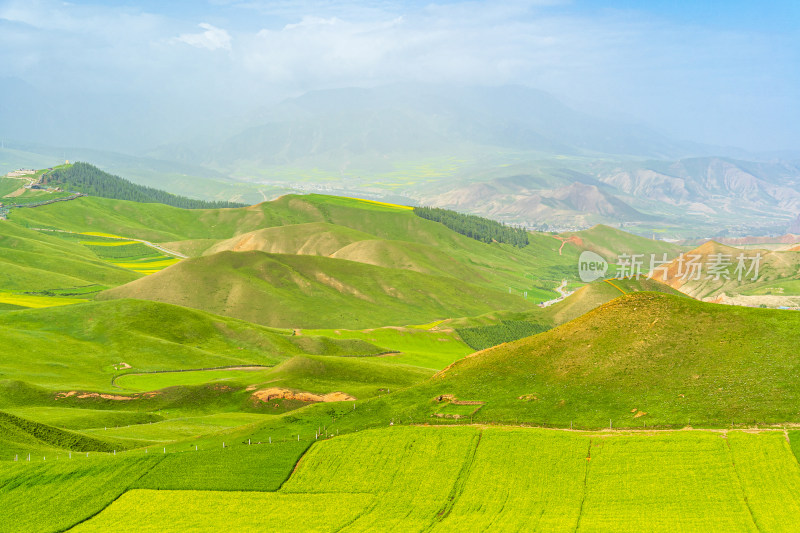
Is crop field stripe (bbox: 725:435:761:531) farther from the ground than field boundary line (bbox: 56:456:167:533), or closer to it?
farther from the ground

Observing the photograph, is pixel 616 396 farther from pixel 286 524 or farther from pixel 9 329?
pixel 9 329

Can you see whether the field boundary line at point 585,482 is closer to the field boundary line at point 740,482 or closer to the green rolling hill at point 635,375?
the green rolling hill at point 635,375

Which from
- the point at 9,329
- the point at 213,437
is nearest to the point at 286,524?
the point at 213,437

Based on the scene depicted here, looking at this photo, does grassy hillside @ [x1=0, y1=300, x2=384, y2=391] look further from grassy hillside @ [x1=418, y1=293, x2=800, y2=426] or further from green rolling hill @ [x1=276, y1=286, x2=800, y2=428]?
grassy hillside @ [x1=418, y1=293, x2=800, y2=426]

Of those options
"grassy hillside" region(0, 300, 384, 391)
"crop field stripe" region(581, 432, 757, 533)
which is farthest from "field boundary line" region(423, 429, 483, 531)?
"grassy hillside" region(0, 300, 384, 391)

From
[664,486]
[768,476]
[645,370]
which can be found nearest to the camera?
[768,476]

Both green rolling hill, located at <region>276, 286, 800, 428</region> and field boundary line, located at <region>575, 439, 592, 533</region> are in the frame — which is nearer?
field boundary line, located at <region>575, 439, 592, 533</region>

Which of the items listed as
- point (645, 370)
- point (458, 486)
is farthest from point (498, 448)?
point (645, 370)

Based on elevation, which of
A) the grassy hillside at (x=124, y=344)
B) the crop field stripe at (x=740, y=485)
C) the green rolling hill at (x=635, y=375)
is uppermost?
the green rolling hill at (x=635, y=375)

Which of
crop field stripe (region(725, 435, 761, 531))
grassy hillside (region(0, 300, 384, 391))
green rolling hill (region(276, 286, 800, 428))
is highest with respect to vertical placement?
green rolling hill (region(276, 286, 800, 428))

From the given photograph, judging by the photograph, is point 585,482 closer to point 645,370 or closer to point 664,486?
point 664,486

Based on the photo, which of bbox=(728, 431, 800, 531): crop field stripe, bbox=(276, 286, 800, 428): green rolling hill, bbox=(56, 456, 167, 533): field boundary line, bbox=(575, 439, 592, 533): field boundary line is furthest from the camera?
bbox=(276, 286, 800, 428): green rolling hill

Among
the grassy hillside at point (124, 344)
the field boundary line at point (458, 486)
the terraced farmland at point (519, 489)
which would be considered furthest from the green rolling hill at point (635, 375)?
the grassy hillside at point (124, 344)

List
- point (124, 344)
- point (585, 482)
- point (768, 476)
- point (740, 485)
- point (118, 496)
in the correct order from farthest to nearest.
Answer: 1. point (124, 344)
2. point (118, 496)
3. point (585, 482)
4. point (768, 476)
5. point (740, 485)
